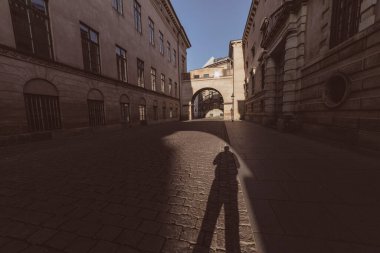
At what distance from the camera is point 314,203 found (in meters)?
2.29

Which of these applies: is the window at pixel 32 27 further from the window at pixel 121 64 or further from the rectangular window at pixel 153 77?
the rectangular window at pixel 153 77

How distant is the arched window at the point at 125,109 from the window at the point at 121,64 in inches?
66.7

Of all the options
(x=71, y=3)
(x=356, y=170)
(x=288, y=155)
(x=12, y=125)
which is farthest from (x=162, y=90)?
(x=356, y=170)

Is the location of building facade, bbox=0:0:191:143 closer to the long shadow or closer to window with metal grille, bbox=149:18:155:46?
window with metal grille, bbox=149:18:155:46

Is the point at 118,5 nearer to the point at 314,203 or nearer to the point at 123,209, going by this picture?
the point at 123,209

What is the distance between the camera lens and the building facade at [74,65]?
22.9ft

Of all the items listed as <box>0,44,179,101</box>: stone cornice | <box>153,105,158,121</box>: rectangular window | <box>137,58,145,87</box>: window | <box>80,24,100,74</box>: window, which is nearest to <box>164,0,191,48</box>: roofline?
<box>137,58,145,87</box>: window

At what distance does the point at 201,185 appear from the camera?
303 cm

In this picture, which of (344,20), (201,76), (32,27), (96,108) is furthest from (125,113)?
(201,76)

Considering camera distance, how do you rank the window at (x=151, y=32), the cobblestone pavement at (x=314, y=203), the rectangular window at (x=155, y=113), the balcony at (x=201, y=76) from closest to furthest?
1. the cobblestone pavement at (x=314, y=203)
2. the window at (x=151, y=32)
3. the rectangular window at (x=155, y=113)
4. the balcony at (x=201, y=76)

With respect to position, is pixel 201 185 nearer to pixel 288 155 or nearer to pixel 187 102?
pixel 288 155

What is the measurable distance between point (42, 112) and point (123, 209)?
8828 millimetres

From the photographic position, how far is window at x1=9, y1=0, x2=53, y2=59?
283 inches

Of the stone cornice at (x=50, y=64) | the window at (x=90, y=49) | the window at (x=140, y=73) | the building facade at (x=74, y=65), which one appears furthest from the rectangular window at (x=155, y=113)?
the window at (x=90, y=49)
